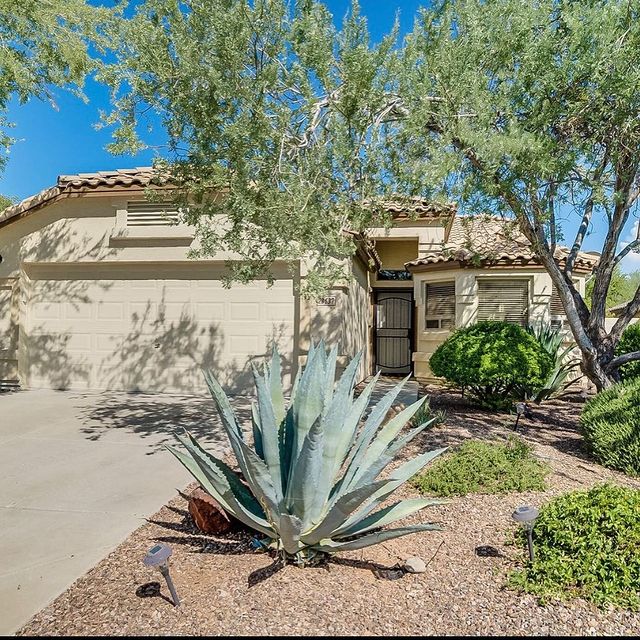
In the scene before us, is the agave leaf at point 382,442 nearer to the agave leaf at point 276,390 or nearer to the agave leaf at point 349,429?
the agave leaf at point 349,429

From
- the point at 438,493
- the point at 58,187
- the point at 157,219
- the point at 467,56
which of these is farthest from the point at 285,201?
the point at 58,187

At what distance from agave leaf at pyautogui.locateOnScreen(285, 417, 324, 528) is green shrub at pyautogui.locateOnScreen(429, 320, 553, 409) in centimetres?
533

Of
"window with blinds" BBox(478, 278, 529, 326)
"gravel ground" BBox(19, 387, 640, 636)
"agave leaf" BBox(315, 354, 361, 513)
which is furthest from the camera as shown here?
"window with blinds" BBox(478, 278, 529, 326)

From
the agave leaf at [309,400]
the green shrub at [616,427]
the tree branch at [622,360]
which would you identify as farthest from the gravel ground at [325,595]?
the tree branch at [622,360]

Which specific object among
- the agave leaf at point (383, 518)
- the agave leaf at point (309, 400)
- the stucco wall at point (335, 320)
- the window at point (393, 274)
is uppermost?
the window at point (393, 274)

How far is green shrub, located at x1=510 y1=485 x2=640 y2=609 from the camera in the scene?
2.76 m

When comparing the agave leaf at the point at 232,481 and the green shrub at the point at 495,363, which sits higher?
the green shrub at the point at 495,363

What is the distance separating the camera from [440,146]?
495 centimetres

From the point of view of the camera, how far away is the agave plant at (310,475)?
2.82 metres

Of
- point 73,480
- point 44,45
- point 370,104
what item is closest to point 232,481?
point 73,480

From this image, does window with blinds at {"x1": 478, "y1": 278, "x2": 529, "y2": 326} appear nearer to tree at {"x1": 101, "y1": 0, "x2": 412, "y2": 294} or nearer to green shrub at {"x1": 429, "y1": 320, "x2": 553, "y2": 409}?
green shrub at {"x1": 429, "y1": 320, "x2": 553, "y2": 409}

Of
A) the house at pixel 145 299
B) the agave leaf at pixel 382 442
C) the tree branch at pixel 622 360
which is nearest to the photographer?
the agave leaf at pixel 382 442

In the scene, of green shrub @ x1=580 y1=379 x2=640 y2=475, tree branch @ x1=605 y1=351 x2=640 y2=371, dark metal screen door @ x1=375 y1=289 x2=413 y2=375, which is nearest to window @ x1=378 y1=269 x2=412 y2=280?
dark metal screen door @ x1=375 y1=289 x2=413 y2=375

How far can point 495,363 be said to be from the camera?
24.9ft
